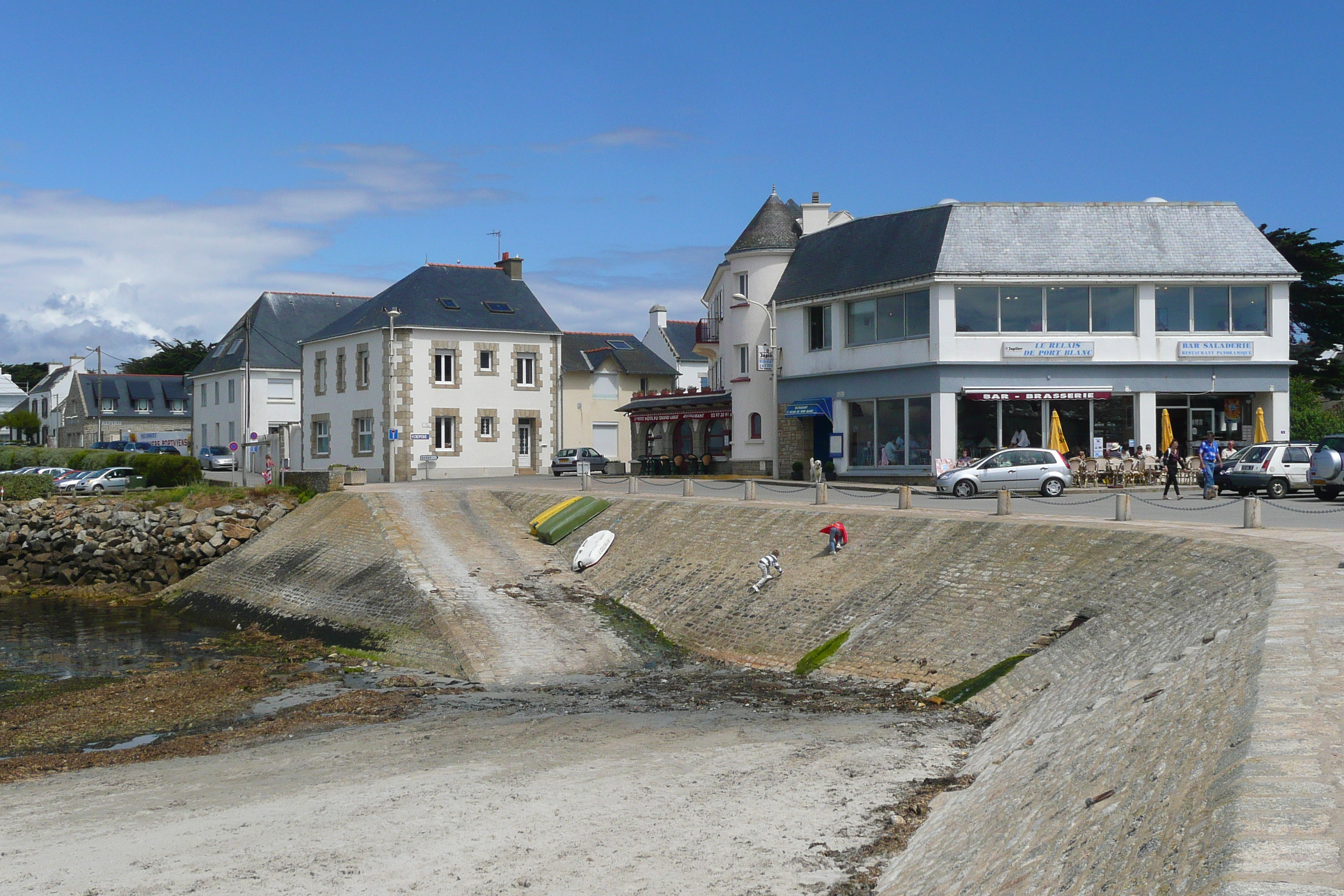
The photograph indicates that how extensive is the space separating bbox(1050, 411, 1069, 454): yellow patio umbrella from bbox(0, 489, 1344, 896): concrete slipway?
12.9m

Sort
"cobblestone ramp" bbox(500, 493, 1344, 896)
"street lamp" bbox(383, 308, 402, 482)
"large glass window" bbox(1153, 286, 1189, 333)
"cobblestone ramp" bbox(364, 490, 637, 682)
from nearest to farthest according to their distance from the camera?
"cobblestone ramp" bbox(500, 493, 1344, 896), "cobblestone ramp" bbox(364, 490, 637, 682), "large glass window" bbox(1153, 286, 1189, 333), "street lamp" bbox(383, 308, 402, 482)

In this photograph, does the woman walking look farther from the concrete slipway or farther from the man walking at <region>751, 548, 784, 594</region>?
the man walking at <region>751, 548, 784, 594</region>

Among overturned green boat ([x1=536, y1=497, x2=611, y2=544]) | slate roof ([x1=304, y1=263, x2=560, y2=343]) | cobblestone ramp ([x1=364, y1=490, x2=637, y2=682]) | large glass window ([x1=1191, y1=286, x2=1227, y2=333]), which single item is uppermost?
slate roof ([x1=304, y1=263, x2=560, y2=343])

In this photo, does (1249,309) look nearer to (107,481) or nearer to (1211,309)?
(1211,309)

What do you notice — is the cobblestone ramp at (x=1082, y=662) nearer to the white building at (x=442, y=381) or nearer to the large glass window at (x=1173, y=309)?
the large glass window at (x=1173, y=309)

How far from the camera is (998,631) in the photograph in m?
15.8

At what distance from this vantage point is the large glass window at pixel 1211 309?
35.7 m

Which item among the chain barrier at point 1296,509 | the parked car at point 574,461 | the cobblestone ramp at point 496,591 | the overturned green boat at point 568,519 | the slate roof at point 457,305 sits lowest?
the cobblestone ramp at point 496,591

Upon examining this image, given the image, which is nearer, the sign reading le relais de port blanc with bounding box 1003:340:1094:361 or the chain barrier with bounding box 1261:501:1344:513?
the chain barrier with bounding box 1261:501:1344:513

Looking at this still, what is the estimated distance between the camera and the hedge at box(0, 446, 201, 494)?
4456 centimetres

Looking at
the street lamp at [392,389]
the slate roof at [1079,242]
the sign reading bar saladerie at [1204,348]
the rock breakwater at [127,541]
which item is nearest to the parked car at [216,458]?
the street lamp at [392,389]

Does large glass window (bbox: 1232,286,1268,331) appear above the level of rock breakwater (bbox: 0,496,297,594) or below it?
above

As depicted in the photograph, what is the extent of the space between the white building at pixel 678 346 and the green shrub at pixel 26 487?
3253 cm

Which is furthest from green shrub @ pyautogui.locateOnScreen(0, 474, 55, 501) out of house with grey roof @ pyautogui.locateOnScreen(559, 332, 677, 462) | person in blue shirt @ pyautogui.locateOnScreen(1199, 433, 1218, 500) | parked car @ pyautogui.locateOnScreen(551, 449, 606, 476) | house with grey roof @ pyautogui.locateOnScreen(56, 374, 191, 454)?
person in blue shirt @ pyautogui.locateOnScreen(1199, 433, 1218, 500)
